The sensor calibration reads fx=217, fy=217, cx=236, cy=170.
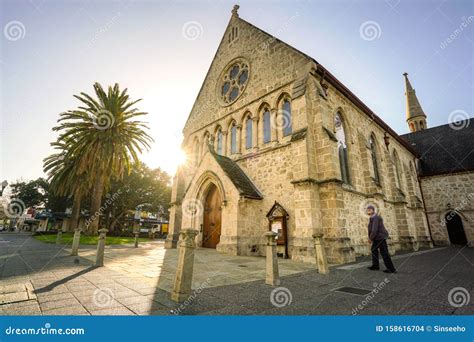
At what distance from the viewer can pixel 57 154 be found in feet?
76.7

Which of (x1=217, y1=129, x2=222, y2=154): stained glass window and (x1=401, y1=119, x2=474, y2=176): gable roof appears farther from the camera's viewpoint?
(x1=401, y1=119, x2=474, y2=176): gable roof

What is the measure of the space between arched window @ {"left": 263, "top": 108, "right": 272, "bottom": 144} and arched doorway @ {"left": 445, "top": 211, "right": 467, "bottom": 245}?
62.4 feet

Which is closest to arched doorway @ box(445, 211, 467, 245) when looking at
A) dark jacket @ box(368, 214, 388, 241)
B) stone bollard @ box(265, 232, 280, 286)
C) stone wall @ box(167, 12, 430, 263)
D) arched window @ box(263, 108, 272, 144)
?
stone wall @ box(167, 12, 430, 263)

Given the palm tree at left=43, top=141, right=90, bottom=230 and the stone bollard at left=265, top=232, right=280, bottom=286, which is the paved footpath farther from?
the palm tree at left=43, top=141, right=90, bottom=230

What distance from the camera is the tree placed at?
31.1m

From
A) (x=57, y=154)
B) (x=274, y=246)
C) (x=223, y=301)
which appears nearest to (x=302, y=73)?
(x=274, y=246)

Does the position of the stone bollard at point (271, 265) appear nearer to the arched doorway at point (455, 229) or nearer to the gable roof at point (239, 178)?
the gable roof at point (239, 178)

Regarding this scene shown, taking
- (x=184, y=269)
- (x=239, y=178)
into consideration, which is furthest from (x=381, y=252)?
(x=239, y=178)

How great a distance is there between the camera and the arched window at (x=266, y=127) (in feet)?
38.2

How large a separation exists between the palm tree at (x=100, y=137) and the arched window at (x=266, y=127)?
1393cm

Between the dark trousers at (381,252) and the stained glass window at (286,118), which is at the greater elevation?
the stained glass window at (286,118)

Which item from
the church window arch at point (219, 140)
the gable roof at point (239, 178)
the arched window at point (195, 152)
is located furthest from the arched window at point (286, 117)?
the arched window at point (195, 152)

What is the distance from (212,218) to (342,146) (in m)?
8.02

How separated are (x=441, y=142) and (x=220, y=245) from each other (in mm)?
27080
